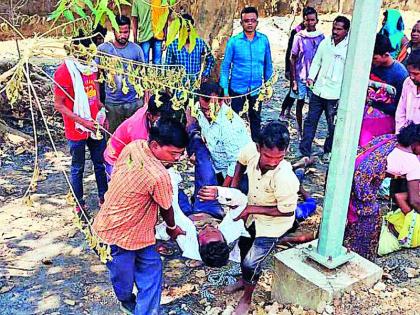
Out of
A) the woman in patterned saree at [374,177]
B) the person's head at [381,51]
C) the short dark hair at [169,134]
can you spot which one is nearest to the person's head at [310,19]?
the person's head at [381,51]

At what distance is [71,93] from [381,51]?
107 inches

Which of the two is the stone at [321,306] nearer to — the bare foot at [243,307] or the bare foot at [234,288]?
the bare foot at [243,307]

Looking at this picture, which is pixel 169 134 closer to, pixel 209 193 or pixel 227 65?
pixel 209 193

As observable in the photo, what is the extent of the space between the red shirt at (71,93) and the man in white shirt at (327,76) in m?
2.48

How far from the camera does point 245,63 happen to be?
6.01 meters

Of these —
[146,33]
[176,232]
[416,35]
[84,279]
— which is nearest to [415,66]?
[416,35]

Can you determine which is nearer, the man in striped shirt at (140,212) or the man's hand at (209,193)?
the man in striped shirt at (140,212)

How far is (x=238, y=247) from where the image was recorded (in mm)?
4117

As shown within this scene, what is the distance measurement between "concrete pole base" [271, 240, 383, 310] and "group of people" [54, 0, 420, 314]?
186 millimetres

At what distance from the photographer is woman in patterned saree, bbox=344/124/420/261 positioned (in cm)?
389

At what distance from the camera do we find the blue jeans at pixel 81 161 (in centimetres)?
477

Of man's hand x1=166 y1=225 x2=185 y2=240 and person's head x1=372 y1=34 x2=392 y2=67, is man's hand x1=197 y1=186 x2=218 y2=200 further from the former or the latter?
person's head x1=372 y1=34 x2=392 y2=67

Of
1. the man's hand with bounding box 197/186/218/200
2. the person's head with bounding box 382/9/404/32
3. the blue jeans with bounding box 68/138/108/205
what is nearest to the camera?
the man's hand with bounding box 197/186/218/200

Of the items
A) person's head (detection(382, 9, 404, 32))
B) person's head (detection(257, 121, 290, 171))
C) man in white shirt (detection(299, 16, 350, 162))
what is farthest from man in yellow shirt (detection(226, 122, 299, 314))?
person's head (detection(382, 9, 404, 32))
